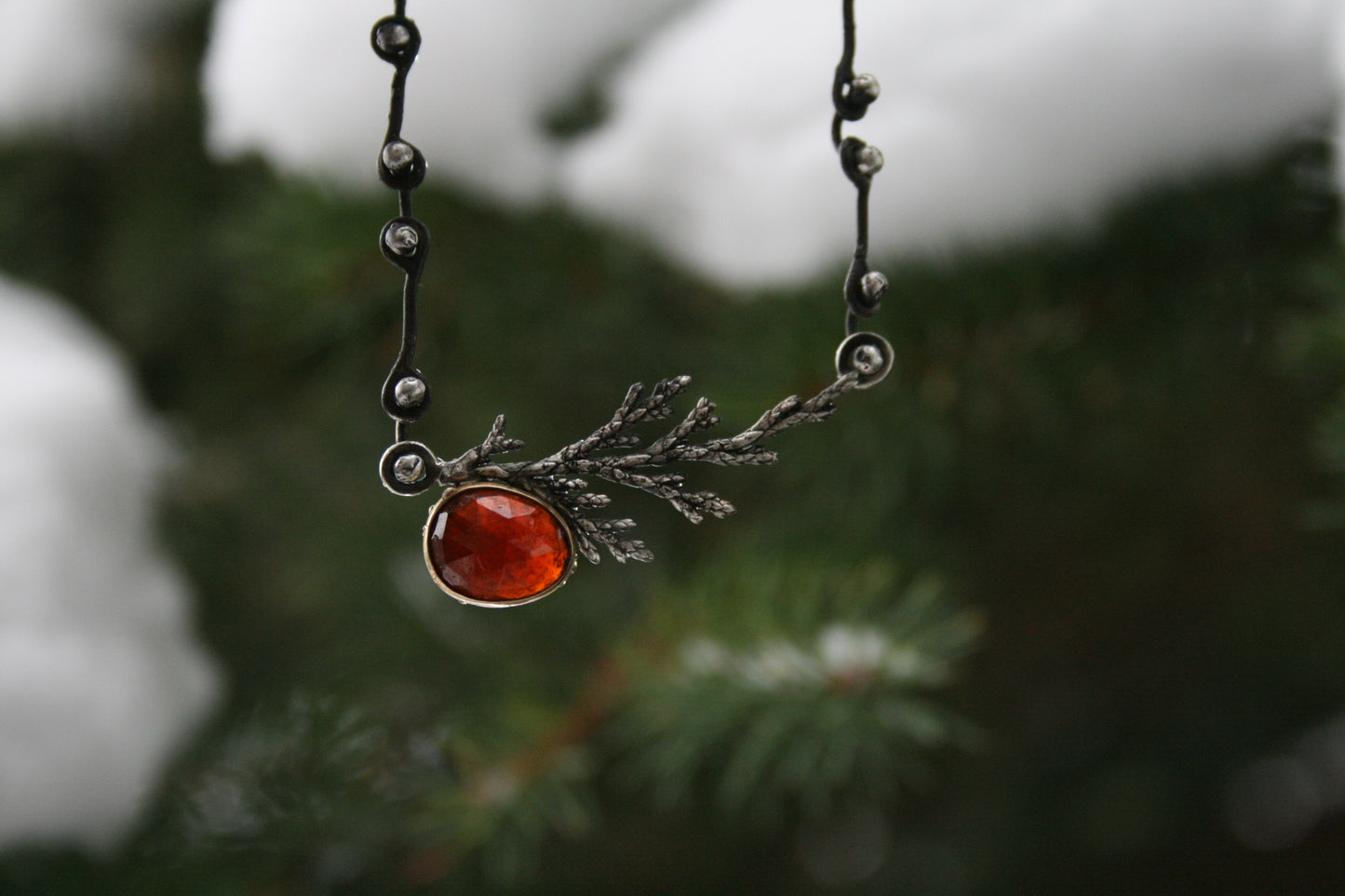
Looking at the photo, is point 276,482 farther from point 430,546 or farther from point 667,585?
point 430,546

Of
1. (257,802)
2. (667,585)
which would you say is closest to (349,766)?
(257,802)

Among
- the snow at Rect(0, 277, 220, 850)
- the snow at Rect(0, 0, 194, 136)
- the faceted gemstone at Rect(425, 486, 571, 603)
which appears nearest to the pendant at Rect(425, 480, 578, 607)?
the faceted gemstone at Rect(425, 486, 571, 603)

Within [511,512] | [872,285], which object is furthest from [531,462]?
[872,285]

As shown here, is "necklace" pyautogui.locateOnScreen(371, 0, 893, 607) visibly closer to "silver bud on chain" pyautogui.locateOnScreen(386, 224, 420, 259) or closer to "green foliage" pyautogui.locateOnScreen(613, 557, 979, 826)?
"silver bud on chain" pyautogui.locateOnScreen(386, 224, 420, 259)

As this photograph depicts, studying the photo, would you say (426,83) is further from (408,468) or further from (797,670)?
Result: (797,670)

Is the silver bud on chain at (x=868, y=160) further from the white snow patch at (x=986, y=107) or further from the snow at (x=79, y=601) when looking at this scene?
the snow at (x=79, y=601)
